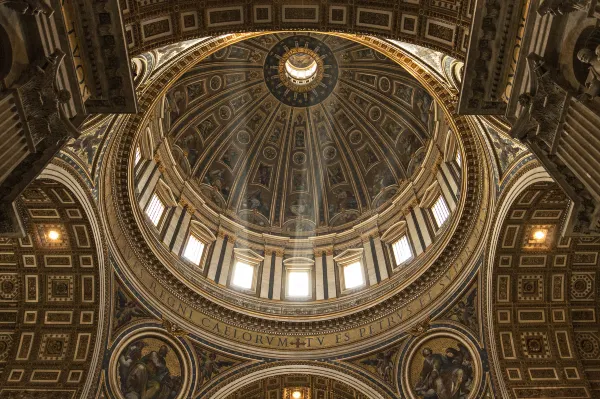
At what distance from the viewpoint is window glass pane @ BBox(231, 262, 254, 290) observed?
2595 centimetres

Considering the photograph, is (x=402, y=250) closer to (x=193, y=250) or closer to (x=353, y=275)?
(x=353, y=275)

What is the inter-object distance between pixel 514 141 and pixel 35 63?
12717 millimetres

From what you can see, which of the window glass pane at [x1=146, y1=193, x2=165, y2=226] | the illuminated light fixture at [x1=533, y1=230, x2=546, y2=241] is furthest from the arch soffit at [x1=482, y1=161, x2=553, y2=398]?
the window glass pane at [x1=146, y1=193, x2=165, y2=226]

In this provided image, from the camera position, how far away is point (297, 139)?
34219 mm

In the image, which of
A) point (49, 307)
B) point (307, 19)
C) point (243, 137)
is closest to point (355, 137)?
point (243, 137)

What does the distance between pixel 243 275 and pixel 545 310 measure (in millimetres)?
13304

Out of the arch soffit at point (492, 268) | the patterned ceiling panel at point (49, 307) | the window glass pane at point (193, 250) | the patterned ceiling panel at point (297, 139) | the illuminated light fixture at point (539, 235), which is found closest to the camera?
the arch soffit at point (492, 268)

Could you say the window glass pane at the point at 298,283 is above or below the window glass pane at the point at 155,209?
below

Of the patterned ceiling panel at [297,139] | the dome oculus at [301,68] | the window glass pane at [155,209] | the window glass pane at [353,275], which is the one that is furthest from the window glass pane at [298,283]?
the dome oculus at [301,68]

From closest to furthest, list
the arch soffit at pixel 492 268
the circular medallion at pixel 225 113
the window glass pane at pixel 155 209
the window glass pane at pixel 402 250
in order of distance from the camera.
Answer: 1. the arch soffit at pixel 492 268
2. the window glass pane at pixel 155 209
3. the window glass pane at pixel 402 250
4. the circular medallion at pixel 225 113

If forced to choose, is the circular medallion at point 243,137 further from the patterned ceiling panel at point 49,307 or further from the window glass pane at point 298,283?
the patterned ceiling panel at point 49,307

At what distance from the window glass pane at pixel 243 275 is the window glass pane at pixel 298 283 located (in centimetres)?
190

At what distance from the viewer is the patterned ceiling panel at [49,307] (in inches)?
717

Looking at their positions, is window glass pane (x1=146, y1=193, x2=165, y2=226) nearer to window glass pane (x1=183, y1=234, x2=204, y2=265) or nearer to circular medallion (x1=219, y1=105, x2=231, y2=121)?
window glass pane (x1=183, y1=234, x2=204, y2=265)
